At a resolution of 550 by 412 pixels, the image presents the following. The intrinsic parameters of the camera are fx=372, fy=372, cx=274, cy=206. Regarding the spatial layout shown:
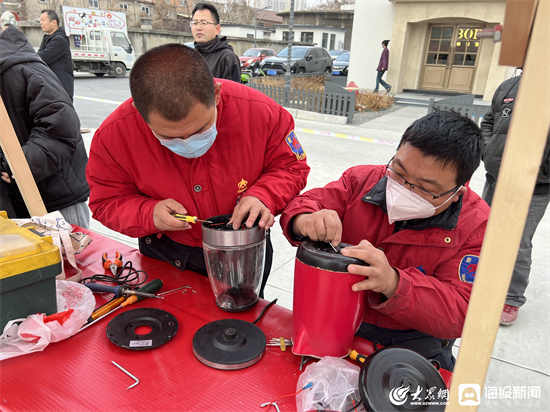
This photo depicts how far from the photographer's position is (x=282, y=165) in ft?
4.80

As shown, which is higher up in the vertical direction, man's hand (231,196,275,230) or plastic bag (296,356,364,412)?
man's hand (231,196,275,230)

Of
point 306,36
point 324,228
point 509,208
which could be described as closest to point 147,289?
point 324,228

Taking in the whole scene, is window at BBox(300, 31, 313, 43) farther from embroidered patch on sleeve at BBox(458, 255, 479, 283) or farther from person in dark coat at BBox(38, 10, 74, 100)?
embroidered patch on sleeve at BBox(458, 255, 479, 283)

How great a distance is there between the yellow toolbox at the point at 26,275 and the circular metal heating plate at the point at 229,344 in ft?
1.50

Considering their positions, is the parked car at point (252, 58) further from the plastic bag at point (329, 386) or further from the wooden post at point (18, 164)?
the plastic bag at point (329, 386)

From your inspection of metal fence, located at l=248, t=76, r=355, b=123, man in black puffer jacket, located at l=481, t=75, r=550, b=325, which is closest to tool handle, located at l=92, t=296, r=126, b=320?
man in black puffer jacket, located at l=481, t=75, r=550, b=325

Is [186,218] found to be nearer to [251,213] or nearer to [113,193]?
[251,213]

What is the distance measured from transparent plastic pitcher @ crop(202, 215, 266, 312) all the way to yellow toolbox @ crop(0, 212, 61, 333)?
448 millimetres

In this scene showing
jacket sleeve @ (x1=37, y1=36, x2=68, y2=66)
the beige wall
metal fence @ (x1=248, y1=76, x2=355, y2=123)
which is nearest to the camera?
jacket sleeve @ (x1=37, y1=36, x2=68, y2=66)

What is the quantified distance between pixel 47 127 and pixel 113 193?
756mm

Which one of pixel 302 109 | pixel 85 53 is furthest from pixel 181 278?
pixel 85 53

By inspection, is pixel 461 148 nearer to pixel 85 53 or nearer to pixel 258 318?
pixel 258 318

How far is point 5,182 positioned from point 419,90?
1286cm

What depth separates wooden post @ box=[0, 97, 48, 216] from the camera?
1536mm
